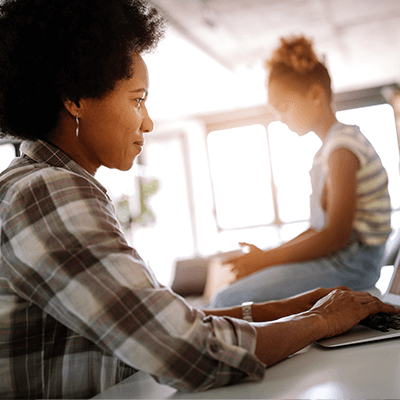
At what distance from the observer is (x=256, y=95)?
7551 mm

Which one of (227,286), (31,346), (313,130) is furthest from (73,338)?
(313,130)

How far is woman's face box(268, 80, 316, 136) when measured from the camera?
181cm

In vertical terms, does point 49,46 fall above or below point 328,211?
above

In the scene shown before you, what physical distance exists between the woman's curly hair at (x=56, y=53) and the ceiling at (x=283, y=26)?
320 cm

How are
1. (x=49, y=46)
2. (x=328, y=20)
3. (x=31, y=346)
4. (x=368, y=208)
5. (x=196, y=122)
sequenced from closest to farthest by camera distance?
(x=31, y=346) → (x=49, y=46) → (x=368, y=208) → (x=328, y=20) → (x=196, y=122)

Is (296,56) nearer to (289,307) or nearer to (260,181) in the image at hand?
(289,307)

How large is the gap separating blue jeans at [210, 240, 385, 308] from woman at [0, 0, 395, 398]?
24.1 inches

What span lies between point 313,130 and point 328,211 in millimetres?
416

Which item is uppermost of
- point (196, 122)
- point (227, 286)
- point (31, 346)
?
point (196, 122)

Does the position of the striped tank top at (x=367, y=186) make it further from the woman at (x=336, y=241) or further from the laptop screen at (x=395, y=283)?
the laptop screen at (x=395, y=283)

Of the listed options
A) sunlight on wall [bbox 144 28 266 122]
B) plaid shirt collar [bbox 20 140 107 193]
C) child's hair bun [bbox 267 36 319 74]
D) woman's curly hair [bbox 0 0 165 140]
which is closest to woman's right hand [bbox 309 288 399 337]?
plaid shirt collar [bbox 20 140 107 193]

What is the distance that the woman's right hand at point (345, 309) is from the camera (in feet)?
2.38

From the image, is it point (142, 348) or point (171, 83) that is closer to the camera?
point (142, 348)

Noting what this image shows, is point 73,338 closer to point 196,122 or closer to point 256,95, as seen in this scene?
point 256,95
